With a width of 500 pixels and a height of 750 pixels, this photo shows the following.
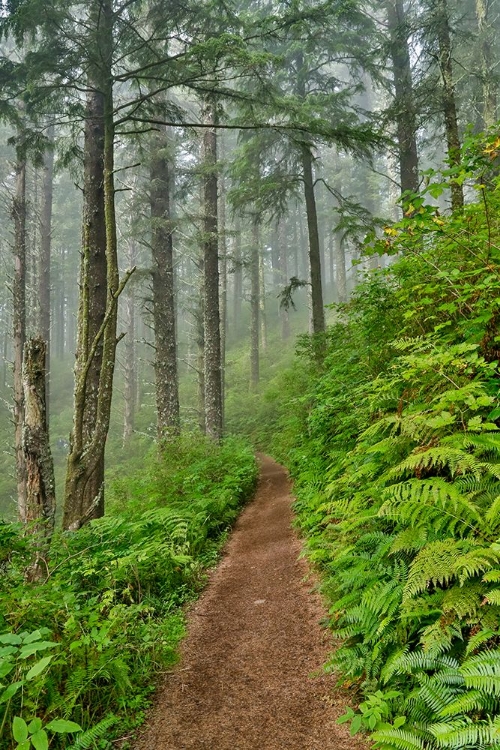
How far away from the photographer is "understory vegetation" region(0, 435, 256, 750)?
2557 mm

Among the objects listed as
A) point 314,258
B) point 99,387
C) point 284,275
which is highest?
point 284,275

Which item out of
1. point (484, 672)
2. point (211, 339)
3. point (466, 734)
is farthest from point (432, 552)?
point (211, 339)

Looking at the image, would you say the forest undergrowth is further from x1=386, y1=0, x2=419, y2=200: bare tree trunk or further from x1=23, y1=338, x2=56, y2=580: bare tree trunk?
x1=386, y1=0, x2=419, y2=200: bare tree trunk

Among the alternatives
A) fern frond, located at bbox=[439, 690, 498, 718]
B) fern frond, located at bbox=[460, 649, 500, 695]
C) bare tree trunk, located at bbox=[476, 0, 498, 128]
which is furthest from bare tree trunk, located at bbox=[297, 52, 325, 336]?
fern frond, located at bbox=[439, 690, 498, 718]

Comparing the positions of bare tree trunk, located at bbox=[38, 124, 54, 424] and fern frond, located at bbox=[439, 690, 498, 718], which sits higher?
bare tree trunk, located at bbox=[38, 124, 54, 424]

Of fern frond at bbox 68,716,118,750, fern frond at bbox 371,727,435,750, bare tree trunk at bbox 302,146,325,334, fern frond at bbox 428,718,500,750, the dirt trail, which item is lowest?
the dirt trail

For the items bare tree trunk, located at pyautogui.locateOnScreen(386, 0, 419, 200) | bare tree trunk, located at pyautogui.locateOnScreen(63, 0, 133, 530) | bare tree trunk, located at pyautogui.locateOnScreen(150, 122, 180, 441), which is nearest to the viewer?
bare tree trunk, located at pyautogui.locateOnScreen(63, 0, 133, 530)

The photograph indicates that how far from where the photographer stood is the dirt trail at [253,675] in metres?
2.71

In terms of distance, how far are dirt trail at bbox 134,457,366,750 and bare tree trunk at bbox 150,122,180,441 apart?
22.1 ft

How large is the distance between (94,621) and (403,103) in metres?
14.1

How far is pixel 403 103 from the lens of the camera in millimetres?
11844

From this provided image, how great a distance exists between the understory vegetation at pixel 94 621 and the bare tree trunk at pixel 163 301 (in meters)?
5.50

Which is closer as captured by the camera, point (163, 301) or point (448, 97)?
point (448, 97)

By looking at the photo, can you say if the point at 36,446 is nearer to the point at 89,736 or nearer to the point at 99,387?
the point at 99,387
